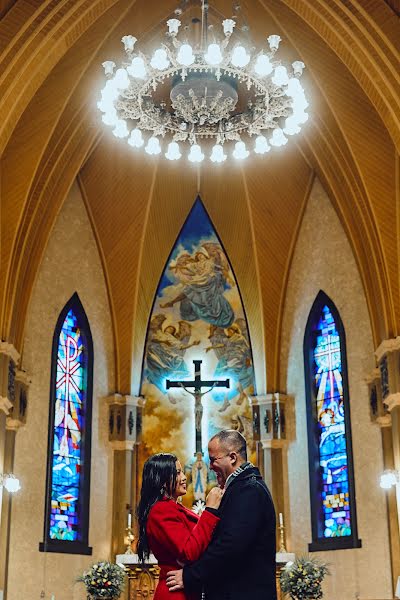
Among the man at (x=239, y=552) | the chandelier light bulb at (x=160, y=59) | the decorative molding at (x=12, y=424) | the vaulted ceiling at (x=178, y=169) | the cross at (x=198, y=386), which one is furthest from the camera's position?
the cross at (x=198, y=386)

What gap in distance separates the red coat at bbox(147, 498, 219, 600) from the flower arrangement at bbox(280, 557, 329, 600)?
1037 centimetres

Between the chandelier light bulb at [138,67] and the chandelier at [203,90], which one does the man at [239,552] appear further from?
the chandelier light bulb at [138,67]

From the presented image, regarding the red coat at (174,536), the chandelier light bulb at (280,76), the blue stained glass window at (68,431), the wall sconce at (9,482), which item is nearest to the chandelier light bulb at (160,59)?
the chandelier light bulb at (280,76)

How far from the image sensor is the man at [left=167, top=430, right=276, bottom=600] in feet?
14.6

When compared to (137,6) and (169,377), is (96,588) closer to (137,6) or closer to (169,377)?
(169,377)

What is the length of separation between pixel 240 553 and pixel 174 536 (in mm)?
472

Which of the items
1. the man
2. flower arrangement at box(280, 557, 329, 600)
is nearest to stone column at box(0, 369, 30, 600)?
flower arrangement at box(280, 557, 329, 600)

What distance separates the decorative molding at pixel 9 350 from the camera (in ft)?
49.9

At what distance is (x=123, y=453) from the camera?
1817 cm

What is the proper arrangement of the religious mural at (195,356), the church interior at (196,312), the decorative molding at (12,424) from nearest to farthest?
1. the church interior at (196,312)
2. the decorative molding at (12,424)
3. the religious mural at (195,356)

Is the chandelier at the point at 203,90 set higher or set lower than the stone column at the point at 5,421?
higher

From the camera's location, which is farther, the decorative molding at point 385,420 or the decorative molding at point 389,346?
the decorative molding at point 385,420

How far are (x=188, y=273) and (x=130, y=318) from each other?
1.65 metres

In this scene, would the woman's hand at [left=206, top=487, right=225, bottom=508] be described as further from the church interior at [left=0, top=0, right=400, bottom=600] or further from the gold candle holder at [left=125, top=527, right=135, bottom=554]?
the gold candle holder at [left=125, top=527, right=135, bottom=554]
